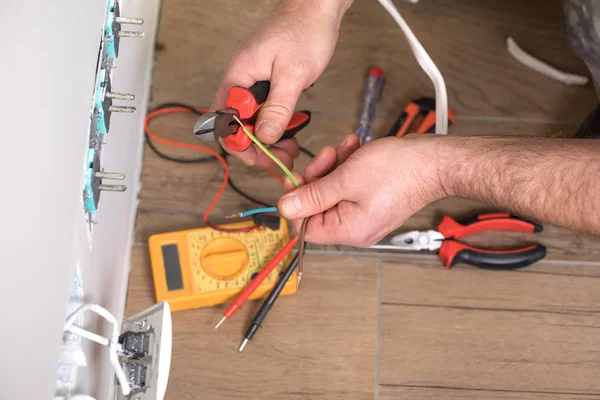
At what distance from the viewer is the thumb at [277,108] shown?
752 millimetres

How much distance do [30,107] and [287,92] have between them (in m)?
0.42

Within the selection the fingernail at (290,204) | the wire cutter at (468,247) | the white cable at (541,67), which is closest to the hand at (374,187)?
the fingernail at (290,204)

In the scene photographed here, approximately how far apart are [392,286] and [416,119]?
304 millimetres

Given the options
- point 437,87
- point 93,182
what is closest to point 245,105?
point 93,182

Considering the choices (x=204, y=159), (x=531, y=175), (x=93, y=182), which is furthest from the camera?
(x=204, y=159)

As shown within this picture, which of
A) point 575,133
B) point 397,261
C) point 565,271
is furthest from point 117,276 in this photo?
point 575,133

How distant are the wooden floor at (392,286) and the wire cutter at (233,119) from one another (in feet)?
1.07

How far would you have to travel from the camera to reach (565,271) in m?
1.05

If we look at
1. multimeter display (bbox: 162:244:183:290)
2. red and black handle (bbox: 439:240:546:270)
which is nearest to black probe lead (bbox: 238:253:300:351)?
multimeter display (bbox: 162:244:183:290)

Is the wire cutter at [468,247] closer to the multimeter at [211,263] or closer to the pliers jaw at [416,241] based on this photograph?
the pliers jaw at [416,241]

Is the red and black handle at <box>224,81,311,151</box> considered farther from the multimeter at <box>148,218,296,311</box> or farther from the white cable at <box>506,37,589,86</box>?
the white cable at <box>506,37,589,86</box>

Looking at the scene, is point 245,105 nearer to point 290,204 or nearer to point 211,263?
point 290,204

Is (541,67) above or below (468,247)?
above

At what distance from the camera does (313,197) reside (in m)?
0.80
